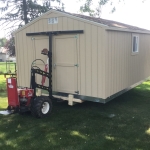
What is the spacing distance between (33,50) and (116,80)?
9.14 feet

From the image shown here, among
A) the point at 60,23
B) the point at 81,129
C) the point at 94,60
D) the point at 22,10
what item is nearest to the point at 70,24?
the point at 60,23

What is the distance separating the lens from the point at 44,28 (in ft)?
21.0

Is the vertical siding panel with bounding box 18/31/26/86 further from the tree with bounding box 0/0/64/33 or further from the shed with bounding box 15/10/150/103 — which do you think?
the tree with bounding box 0/0/64/33

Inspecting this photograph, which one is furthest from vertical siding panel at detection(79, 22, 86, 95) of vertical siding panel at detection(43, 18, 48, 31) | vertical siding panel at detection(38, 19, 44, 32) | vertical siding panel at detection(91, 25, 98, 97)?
vertical siding panel at detection(38, 19, 44, 32)

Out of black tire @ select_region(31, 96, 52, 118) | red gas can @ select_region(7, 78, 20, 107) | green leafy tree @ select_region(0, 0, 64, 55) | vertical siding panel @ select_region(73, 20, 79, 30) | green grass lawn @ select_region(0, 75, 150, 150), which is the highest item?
green leafy tree @ select_region(0, 0, 64, 55)

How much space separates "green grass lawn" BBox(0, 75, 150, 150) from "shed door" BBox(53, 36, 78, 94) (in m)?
0.77

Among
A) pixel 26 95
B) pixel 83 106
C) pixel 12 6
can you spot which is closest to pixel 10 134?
pixel 26 95

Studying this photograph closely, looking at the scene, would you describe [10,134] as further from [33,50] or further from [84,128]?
[33,50]

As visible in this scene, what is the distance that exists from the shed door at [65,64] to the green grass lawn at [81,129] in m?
0.77

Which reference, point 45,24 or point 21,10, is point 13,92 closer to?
point 45,24

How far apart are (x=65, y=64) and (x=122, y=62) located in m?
1.79

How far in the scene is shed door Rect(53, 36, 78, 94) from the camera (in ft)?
19.4

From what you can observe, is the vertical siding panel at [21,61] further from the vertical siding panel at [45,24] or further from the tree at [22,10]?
the tree at [22,10]

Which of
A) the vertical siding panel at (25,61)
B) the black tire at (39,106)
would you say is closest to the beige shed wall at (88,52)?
the vertical siding panel at (25,61)
